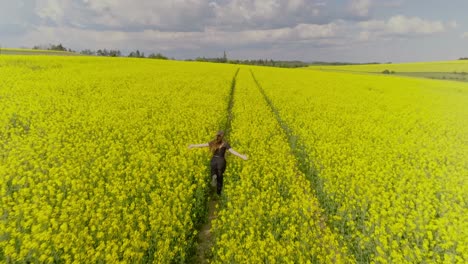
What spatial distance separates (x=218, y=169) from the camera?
22.4ft

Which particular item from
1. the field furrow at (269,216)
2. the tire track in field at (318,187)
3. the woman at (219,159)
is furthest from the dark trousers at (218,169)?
the tire track in field at (318,187)

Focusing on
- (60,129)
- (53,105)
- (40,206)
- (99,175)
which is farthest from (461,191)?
(53,105)

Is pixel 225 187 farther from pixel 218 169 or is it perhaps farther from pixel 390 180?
pixel 390 180

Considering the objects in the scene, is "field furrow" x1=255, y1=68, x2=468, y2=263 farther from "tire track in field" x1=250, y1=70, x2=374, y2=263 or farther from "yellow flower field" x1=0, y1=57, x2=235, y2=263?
"yellow flower field" x1=0, y1=57, x2=235, y2=263

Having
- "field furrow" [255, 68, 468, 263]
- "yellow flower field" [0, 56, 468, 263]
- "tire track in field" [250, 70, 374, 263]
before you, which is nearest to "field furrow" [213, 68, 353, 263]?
"yellow flower field" [0, 56, 468, 263]

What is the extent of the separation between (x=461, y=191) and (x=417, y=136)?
228 inches

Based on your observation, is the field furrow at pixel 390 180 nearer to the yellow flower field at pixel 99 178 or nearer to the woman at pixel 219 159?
the woman at pixel 219 159

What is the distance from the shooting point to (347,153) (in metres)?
8.95

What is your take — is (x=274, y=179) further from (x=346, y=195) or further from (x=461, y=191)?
(x=461, y=191)

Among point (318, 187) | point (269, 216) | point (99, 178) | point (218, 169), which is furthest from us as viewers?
point (318, 187)

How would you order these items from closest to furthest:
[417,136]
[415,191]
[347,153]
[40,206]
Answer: [40,206]
[415,191]
[347,153]
[417,136]

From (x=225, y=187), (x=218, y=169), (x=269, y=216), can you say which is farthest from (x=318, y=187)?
(x=218, y=169)

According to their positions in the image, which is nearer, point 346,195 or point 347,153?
point 346,195

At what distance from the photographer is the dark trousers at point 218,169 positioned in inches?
268
